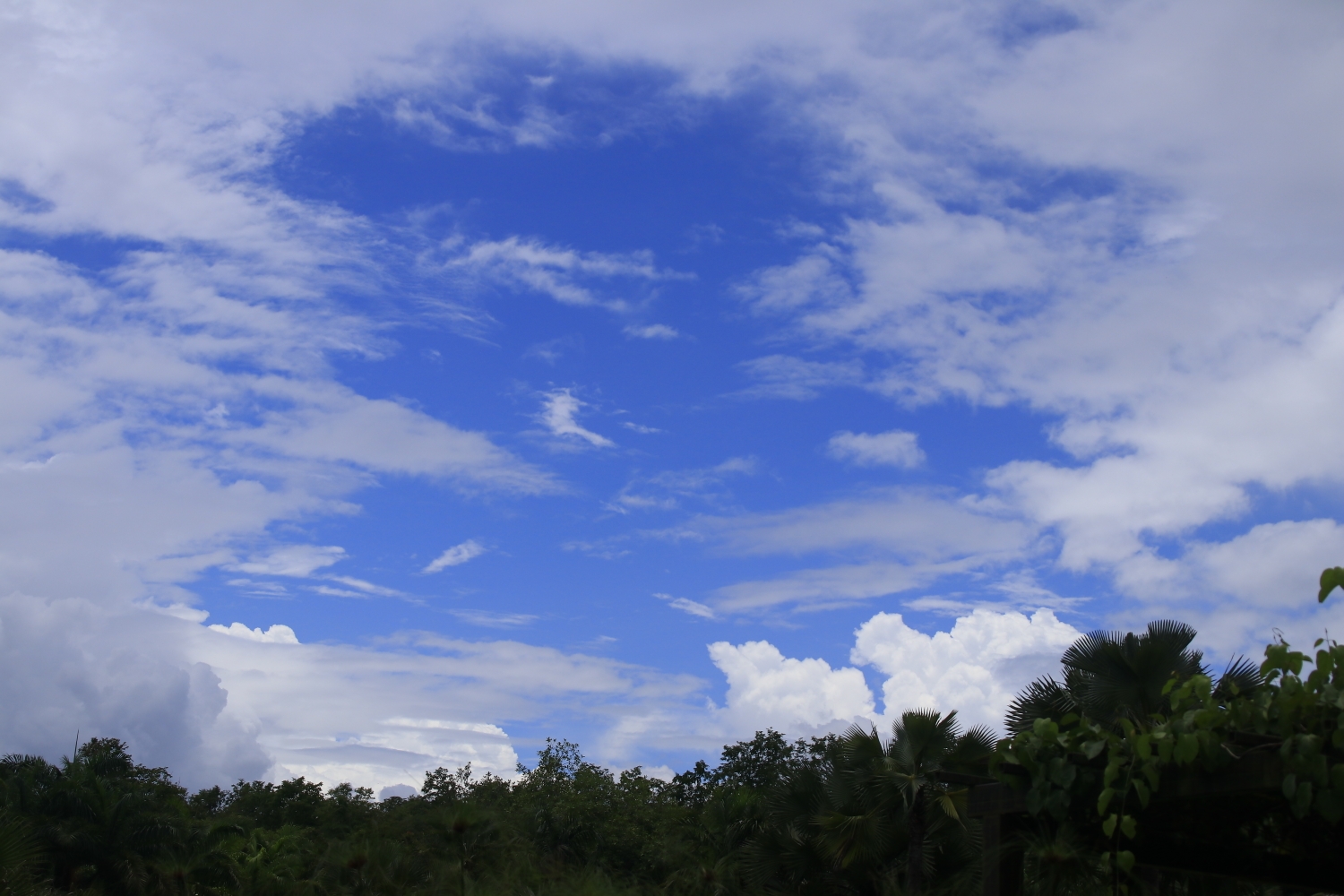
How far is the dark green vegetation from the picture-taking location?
5281mm

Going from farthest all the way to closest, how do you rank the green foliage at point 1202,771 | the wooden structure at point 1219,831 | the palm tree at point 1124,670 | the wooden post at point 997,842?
the palm tree at point 1124,670, the wooden post at point 997,842, the wooden structure at point 1219,831, the green foliage at point 1202,771

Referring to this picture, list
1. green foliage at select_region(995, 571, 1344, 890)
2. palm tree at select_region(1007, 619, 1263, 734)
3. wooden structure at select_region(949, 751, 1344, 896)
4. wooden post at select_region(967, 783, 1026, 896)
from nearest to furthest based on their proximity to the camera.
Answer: green foliage at select_region(995, 571, 1344, 890) → wooden structure at select_region(949, 751, 1344, 896) → wooden post at select_region(967, 783, 1026, 896) → palm tree at select_region(1007, 619, 1263, 734)

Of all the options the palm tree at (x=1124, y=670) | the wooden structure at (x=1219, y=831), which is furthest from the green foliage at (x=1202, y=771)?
the palm tree at (x=1124, y=670)

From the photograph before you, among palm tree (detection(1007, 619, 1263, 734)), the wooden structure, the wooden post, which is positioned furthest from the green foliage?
palm tree (detection(1007, 619, 1263, 734))

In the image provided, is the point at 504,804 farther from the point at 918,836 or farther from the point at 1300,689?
the point at 1300,689

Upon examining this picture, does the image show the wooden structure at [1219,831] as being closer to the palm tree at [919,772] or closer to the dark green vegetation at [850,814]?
the dark green vegetation at [850,814]

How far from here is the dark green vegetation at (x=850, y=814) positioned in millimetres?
5281

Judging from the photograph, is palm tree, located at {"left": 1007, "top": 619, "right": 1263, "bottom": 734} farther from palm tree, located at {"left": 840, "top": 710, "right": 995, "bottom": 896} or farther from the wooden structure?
the wooden structure

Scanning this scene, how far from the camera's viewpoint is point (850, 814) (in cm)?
1753

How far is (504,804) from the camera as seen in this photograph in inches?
1380

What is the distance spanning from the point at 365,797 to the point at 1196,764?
134ft

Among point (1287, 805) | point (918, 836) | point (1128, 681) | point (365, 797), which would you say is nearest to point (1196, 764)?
point (1287, 805)

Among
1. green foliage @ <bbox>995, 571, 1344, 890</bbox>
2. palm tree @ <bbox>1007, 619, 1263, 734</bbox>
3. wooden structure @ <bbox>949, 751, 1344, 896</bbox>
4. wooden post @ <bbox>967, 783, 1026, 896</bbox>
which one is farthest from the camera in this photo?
palm tree @ <bbox>1007, 619, 1263, 734</bbox>

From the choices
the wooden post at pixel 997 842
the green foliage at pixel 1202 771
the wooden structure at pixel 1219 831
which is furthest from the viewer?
the wooden post at pixel 997 842
